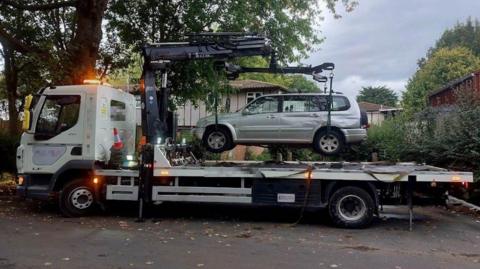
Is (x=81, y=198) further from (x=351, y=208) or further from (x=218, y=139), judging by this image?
(x=351, y=208)

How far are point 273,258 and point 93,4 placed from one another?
1002 centimetres

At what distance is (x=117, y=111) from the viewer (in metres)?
11.7

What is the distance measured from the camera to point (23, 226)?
32.4 feet

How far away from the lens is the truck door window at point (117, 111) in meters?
11.4

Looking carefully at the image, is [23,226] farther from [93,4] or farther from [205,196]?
[93,4]

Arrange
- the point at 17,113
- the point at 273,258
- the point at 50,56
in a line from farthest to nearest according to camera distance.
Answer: the point at 17,113 < the point at 50,56 < the point at 273,258

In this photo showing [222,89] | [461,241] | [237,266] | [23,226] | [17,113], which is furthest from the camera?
[17,113]

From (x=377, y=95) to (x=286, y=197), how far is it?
75.6m

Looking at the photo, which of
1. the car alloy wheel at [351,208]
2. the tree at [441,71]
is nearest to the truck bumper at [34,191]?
the car alloy wheel at [351,208]

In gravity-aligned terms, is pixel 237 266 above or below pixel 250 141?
below

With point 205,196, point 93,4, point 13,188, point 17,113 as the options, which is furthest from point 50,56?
point 17,113

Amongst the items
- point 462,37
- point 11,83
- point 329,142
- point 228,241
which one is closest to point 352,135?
point 329,142

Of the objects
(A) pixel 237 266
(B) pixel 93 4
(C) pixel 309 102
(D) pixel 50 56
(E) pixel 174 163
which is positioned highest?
(B) pixel 93 4

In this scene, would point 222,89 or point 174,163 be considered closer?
point 174,163
